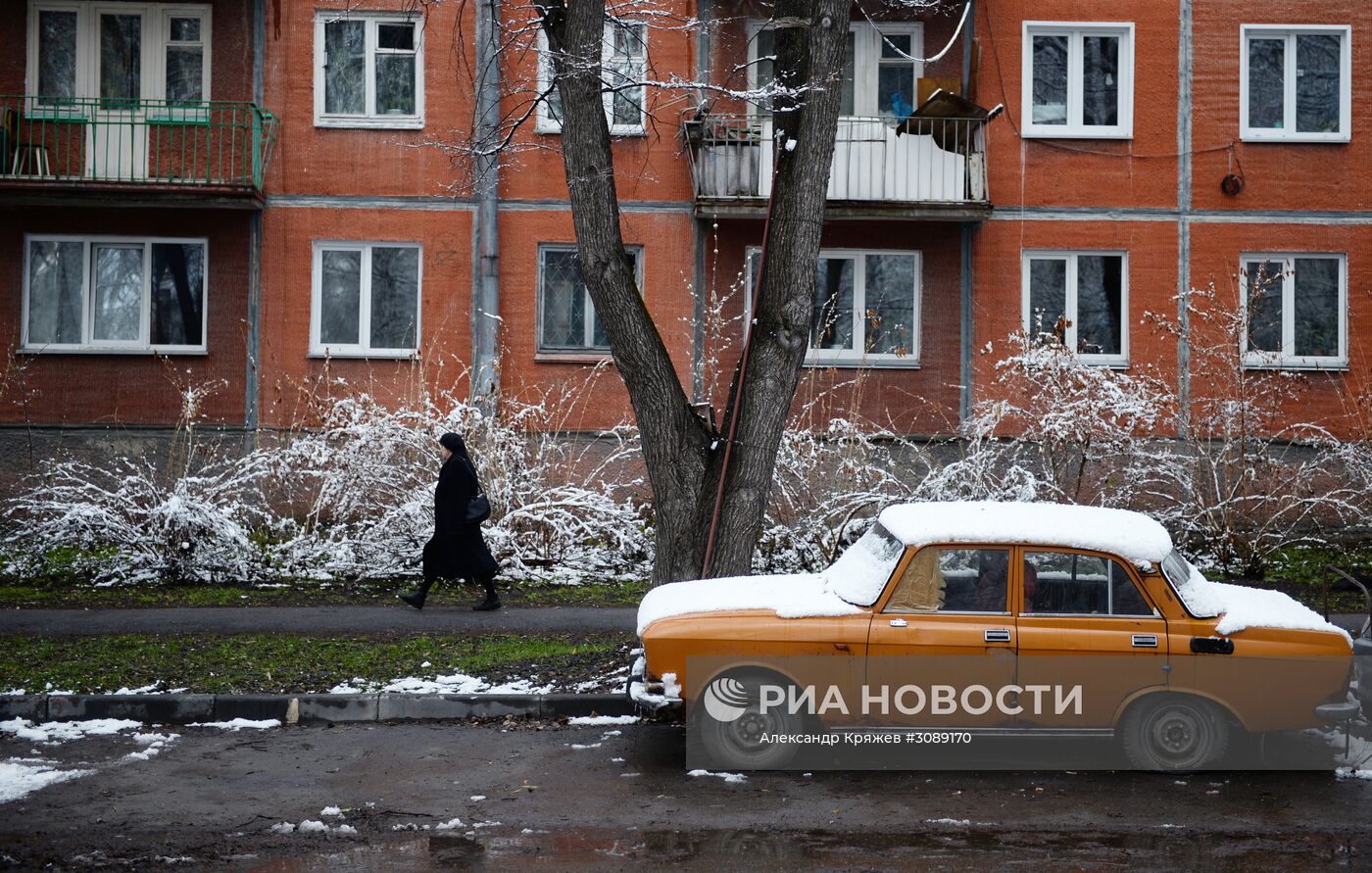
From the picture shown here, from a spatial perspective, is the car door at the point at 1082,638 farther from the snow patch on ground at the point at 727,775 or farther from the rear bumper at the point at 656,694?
the rear bumper at the point at 656,694

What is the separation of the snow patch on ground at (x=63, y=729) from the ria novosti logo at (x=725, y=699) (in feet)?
12.9

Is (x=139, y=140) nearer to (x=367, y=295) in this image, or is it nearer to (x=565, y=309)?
(x=367, y=295)

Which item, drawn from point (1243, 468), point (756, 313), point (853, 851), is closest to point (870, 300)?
point (1243, 468)

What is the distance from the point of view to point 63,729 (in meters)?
7.90

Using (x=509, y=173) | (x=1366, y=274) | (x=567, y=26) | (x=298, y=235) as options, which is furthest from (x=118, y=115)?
(x=1366, y=274)

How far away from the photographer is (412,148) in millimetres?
17281

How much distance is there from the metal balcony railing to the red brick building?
0.09 m

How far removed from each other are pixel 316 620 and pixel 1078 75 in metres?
13.0

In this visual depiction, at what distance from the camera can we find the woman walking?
11602 mm

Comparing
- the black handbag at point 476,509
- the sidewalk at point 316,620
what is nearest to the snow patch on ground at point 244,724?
the sidewalk at point 316,620

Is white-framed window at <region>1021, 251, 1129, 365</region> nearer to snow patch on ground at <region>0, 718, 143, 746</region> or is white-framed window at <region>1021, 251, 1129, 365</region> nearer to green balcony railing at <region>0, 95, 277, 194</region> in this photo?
green balcony railing at <region>0, 95, 277, 194</region>

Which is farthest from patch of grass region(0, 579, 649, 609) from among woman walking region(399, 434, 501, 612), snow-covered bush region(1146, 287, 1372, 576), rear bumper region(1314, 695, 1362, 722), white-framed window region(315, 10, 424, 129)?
white-framed window region(315, 10, 424, 129)

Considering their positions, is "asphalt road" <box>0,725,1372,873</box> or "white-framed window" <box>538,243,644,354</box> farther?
"white-framed window" <box>538,243,644,354</box>

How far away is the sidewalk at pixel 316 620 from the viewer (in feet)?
35.2
